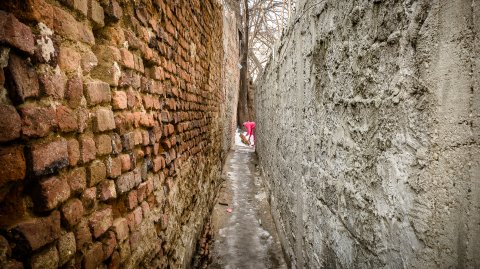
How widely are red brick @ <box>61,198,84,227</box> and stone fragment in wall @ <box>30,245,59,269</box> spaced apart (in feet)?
0.30

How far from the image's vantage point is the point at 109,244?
1.10 m

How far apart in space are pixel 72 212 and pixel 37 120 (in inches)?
12.7

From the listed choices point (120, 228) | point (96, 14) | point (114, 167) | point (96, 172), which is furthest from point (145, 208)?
point (96, 14)

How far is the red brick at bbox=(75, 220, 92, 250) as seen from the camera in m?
0.92

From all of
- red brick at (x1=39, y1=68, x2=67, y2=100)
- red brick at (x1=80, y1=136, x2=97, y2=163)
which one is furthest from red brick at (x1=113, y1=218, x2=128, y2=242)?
red brick at (x1=39, y1=68, x2=67, y2=100)

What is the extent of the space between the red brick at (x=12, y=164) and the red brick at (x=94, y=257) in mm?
400

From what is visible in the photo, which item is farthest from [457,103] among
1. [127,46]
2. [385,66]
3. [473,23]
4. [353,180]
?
[127,46]

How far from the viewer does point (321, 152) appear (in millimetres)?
1655

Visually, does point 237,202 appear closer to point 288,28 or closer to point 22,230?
point 288,28

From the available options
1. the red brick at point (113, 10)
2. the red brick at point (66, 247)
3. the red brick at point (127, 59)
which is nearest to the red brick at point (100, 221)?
the red brick at point (66, 247)

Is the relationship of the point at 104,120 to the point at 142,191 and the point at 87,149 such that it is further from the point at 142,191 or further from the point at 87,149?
the point at 142,191

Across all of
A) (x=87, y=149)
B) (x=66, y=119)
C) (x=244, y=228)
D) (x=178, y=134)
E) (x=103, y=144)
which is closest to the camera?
(x=66, y=119)

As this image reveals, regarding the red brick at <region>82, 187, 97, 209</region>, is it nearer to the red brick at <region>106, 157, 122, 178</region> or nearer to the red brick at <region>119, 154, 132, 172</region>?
the red brick at <region>106, 157, 122, 178</region>

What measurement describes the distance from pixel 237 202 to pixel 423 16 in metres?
4.09
